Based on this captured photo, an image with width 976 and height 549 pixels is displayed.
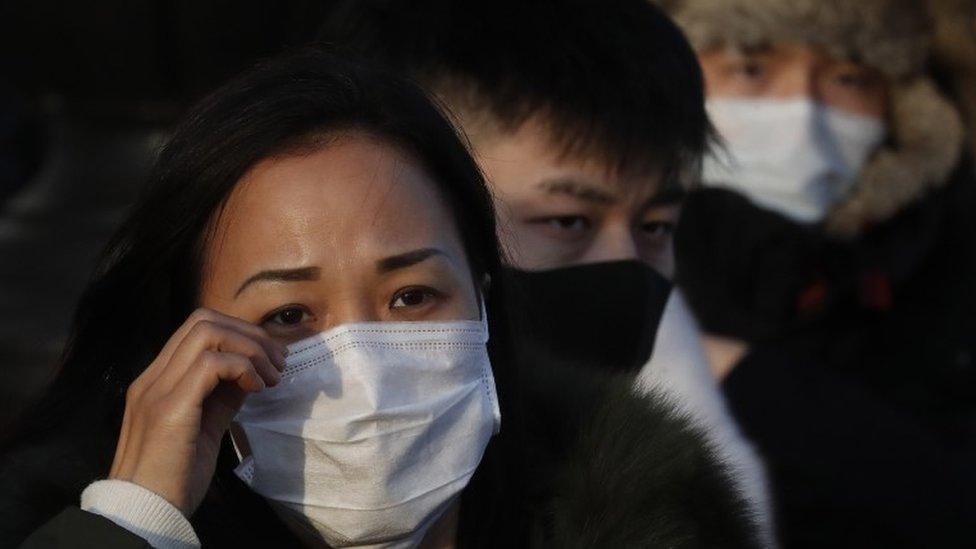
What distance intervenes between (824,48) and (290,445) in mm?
3141

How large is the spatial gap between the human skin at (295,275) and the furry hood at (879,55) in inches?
102

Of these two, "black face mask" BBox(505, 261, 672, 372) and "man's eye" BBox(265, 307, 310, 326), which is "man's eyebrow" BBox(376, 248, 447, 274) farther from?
"black face mask" BBox(505, 261, 672, 372)

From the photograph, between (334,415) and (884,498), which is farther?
(884,498)

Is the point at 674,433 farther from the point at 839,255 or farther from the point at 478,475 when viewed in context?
the point at 839,255

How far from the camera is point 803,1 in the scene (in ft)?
16.9

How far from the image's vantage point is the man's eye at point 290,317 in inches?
101

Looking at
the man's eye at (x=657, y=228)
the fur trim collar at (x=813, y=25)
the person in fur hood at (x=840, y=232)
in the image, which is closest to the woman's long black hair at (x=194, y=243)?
the man's eye at (x=657, y=228)

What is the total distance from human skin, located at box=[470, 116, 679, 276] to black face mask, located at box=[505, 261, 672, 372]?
0.05 meters

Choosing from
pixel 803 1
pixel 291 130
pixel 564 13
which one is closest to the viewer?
pixel 291 130

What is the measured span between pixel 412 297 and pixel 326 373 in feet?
0.64

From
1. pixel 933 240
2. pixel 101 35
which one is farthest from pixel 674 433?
pixel 101 35

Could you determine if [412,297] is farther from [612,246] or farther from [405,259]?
[612,246]

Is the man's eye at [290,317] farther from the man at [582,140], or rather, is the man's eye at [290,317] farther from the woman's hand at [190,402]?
Answer: the man at [582,140]

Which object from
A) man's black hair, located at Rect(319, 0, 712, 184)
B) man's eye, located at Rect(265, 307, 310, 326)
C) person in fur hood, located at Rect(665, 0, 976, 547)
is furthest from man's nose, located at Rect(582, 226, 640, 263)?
person in fur hood, located at Rect(665, 0, 976, 547)
